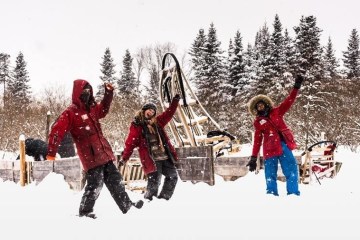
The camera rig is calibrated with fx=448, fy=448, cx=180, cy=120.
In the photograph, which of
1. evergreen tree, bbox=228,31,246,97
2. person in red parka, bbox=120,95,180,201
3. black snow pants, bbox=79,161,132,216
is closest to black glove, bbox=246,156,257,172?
person in red parka, bbox=120,95,180,201

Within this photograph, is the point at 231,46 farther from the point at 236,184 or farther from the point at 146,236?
the point at 146,236

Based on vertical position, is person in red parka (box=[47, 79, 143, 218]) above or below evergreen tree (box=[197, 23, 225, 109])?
below

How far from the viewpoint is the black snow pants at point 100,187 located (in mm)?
4738

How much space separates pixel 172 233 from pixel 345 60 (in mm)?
50579

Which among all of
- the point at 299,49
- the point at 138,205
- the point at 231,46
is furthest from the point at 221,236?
the point at 231,46

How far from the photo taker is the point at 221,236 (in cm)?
349

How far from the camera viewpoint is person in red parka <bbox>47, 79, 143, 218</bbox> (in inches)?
187

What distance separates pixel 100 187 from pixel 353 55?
4980 cm

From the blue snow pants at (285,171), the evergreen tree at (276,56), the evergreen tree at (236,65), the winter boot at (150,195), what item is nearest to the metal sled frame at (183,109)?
the blue snow pants at (285,171)

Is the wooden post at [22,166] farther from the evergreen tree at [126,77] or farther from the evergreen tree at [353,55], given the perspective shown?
the evergreen tree at [353,55]

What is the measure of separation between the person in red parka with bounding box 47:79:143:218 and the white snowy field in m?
0.20

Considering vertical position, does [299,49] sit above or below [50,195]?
→ above

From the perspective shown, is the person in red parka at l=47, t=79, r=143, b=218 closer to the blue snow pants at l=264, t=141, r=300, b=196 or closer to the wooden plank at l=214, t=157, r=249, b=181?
the blue snow pants at l=264, t=141, r=300, b=196

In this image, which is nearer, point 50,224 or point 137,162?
point 50,224
